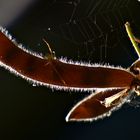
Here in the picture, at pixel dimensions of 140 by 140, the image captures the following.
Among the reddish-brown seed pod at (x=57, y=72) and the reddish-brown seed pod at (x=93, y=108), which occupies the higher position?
the reddish-brown seed pod at (x=57, y=72)

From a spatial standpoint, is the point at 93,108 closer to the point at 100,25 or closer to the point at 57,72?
the point at 57,72

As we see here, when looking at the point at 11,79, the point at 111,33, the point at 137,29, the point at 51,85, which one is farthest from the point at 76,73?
the point at 11,79

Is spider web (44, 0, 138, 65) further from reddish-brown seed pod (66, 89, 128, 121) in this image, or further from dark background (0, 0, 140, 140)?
reddish-brown seed pod (66, 89, 128, 121)

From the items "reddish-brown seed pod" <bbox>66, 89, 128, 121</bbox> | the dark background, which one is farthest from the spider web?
"reddish-brown seed pod" <bbox>66, 89, 128, 121</bbox>

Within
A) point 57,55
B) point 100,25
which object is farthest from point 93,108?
point 57,55

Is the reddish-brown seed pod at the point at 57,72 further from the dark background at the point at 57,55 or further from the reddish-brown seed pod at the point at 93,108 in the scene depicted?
the dark background at the point at 57,55

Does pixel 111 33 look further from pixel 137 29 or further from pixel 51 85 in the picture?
pixel 51 85

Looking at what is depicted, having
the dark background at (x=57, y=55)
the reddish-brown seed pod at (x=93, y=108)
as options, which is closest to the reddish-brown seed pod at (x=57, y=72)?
the reddish-brown seed pod at (x=93, y=108)
